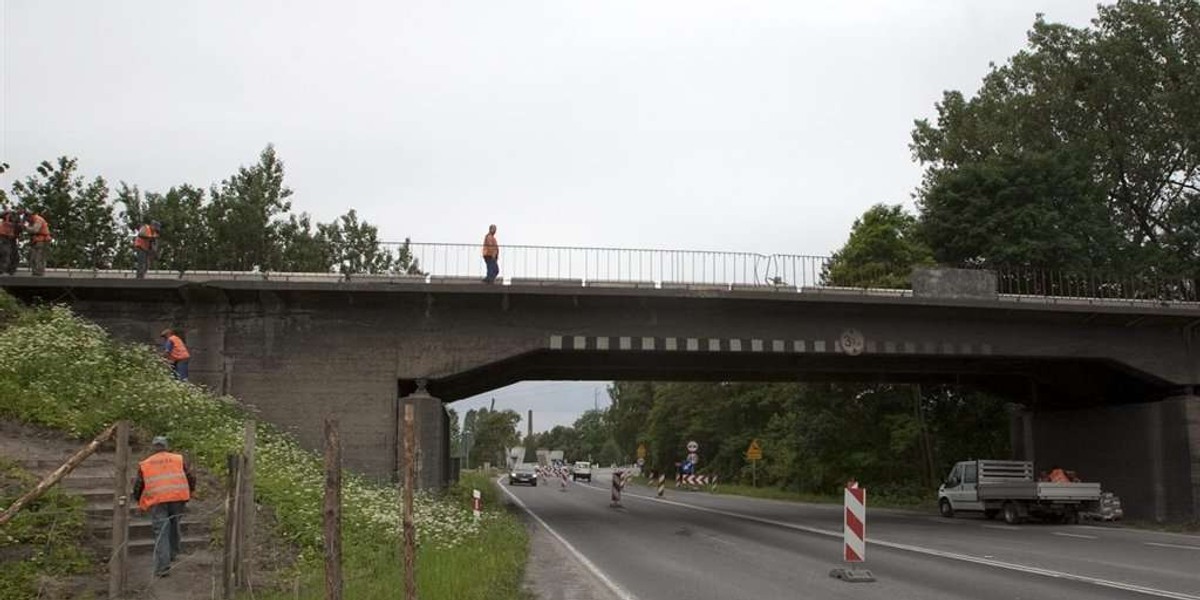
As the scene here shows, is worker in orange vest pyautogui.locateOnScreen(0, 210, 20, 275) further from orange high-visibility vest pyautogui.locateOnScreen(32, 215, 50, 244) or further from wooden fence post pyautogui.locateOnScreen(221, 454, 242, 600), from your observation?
wooden fence post pyautogui.locateOnScreen(221, 454, 242, 600)

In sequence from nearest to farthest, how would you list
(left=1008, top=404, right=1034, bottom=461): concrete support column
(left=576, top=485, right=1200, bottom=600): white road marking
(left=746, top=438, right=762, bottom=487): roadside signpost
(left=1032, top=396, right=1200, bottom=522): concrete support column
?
(left=576, top=485, right=1200, bottom=600): white road marking < (left=1032, top=396, right=1200, bottom=522): concrete support column < (left=1008, top=404, right=1034, bottom=461): concrete support column < (left=746, top=438, right=762, bottom=487): roadside signpost

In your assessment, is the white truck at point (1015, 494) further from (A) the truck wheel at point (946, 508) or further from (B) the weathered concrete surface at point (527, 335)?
(B) the weathered concrete surface at point (527, 335)

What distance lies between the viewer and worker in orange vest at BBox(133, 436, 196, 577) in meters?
Result: 10.5

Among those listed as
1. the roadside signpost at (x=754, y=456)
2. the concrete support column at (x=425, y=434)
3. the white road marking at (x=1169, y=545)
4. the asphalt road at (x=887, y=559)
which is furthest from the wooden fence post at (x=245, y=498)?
the roadside signpost at (x=754, y=456)

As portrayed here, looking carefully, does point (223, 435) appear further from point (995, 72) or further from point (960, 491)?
point (995, 72)

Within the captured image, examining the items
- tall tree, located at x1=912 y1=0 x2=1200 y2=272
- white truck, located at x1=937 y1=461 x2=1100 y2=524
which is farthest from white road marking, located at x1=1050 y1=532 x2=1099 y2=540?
tall tree, located at x1=912 y1=0 x2=1200 y2=272

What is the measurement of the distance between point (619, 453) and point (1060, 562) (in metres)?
114

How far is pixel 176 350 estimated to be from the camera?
20219mm

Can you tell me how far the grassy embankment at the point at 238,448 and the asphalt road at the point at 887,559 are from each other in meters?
1.83

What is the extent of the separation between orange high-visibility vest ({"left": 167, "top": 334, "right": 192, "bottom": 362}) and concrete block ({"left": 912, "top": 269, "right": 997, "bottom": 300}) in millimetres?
18066

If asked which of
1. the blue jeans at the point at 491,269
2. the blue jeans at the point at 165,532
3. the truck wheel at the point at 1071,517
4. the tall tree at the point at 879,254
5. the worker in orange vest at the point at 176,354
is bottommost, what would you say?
the truck wheel at the point at 1071,517

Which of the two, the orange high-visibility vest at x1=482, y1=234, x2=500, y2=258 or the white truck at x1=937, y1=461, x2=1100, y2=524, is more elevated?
the orange high-visibility vest at x1=482, y1=234, x2=500, y2=258

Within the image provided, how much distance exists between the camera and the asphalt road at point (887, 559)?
463 inches

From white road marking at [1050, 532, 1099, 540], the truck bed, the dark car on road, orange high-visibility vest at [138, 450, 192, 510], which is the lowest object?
the dark car on road
